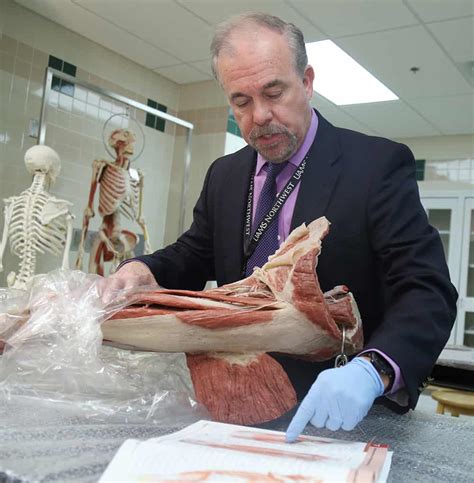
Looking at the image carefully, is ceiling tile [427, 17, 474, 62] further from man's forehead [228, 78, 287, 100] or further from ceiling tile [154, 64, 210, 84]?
man's forehead [228, 78, 287, 100]

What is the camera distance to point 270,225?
58.6 inches

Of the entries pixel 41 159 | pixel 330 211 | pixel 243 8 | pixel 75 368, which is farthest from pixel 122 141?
pixel 75 368

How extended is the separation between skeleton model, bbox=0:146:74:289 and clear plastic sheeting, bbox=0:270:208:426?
7.53 ft

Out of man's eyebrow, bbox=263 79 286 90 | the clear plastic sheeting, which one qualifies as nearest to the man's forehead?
man's eyebrow, bbox=263 79 286 90

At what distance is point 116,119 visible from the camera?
15.8 feet

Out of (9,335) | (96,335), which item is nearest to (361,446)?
(96,335)

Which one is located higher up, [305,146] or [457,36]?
[457,36]

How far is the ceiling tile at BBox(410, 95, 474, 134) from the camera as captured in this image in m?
5.27

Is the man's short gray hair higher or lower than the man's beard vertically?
higher

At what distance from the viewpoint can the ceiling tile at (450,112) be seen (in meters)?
5.27

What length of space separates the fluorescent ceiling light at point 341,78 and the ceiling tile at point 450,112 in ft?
1.29

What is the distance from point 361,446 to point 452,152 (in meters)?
6.14

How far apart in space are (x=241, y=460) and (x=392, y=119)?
5.66 meters

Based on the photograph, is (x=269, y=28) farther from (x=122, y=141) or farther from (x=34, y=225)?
(x=122, y=141)
